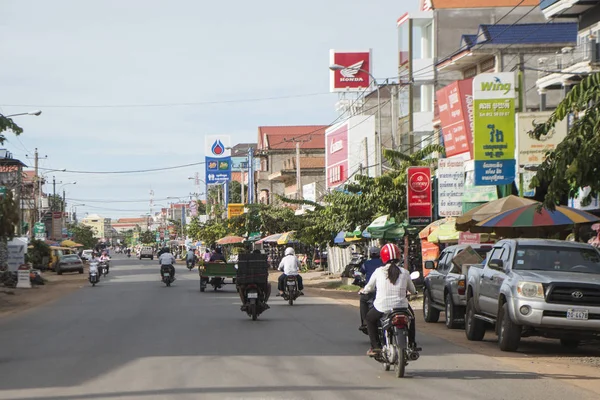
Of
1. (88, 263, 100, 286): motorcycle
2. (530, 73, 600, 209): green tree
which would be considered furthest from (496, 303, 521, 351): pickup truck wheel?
(88, 263, 100, 286): motorcycle

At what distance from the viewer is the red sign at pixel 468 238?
2807cm

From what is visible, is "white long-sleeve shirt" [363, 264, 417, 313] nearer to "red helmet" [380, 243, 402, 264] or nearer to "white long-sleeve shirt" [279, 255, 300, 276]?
"red helmet" [380, 243, 402, 264]

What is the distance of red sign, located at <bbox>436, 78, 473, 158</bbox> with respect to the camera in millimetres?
37406

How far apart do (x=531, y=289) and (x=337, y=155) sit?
56842 millimetres

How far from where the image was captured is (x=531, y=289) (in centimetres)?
1505

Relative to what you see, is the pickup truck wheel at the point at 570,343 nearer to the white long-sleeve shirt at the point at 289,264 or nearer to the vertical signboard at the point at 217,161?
the white long-sleeve shirt at the point at 289,264

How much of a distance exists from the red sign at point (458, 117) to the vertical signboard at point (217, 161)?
61.1 meters

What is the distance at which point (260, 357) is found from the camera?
1465cm

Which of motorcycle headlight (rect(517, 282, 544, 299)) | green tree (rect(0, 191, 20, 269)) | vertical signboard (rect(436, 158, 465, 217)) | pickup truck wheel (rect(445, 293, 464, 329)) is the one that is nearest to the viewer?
motorcycle headlight (rect(517, 282, 544, 299))

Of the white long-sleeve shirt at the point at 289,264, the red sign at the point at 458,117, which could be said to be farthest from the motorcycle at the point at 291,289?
the red sign at the point at 458,117

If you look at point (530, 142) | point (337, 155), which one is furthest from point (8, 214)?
point (337, 155)

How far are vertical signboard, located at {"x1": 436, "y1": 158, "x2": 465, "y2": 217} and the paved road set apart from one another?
7241mm

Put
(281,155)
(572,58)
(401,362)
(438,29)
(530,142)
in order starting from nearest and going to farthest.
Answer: (401,362) < (530,142) < (572,58) < (438,29) < (281,155)

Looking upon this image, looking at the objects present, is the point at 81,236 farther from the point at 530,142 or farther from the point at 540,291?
the point at 540,291
